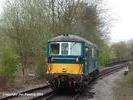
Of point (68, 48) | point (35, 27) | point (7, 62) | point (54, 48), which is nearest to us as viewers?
point (68, 48)

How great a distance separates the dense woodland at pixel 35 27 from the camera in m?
25.3

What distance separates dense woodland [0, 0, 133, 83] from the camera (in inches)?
996

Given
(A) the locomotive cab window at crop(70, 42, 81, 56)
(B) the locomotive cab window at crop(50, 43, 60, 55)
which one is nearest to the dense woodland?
(B) the locomotive cab window at crop(50, 43, 60, 55)

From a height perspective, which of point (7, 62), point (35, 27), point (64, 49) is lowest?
point (7, 62)

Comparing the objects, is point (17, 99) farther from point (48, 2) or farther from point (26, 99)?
point (48, 2)

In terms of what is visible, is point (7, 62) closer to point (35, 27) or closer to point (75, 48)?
point (75, 48)

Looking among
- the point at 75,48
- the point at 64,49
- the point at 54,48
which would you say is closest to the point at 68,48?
the point at 64,49

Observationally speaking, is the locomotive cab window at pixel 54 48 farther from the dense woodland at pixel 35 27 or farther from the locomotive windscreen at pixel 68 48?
the dense woodland at pixel 35 27

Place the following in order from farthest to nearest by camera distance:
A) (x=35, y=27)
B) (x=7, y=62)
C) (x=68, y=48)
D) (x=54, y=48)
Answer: (x=35, y=27)
(x=7, y=62)
(x=54, y=48)
(x=68, y=48)

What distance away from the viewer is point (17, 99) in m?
17.1

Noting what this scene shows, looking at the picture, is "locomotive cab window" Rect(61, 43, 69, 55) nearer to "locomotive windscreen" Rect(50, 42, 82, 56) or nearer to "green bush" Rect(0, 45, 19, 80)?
"locomotive windscreen" Rect(50, 42, 82, 56)

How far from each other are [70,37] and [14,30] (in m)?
11.7

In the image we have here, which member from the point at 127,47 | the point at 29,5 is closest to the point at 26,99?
the point at 29,5

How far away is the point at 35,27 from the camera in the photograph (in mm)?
33812
